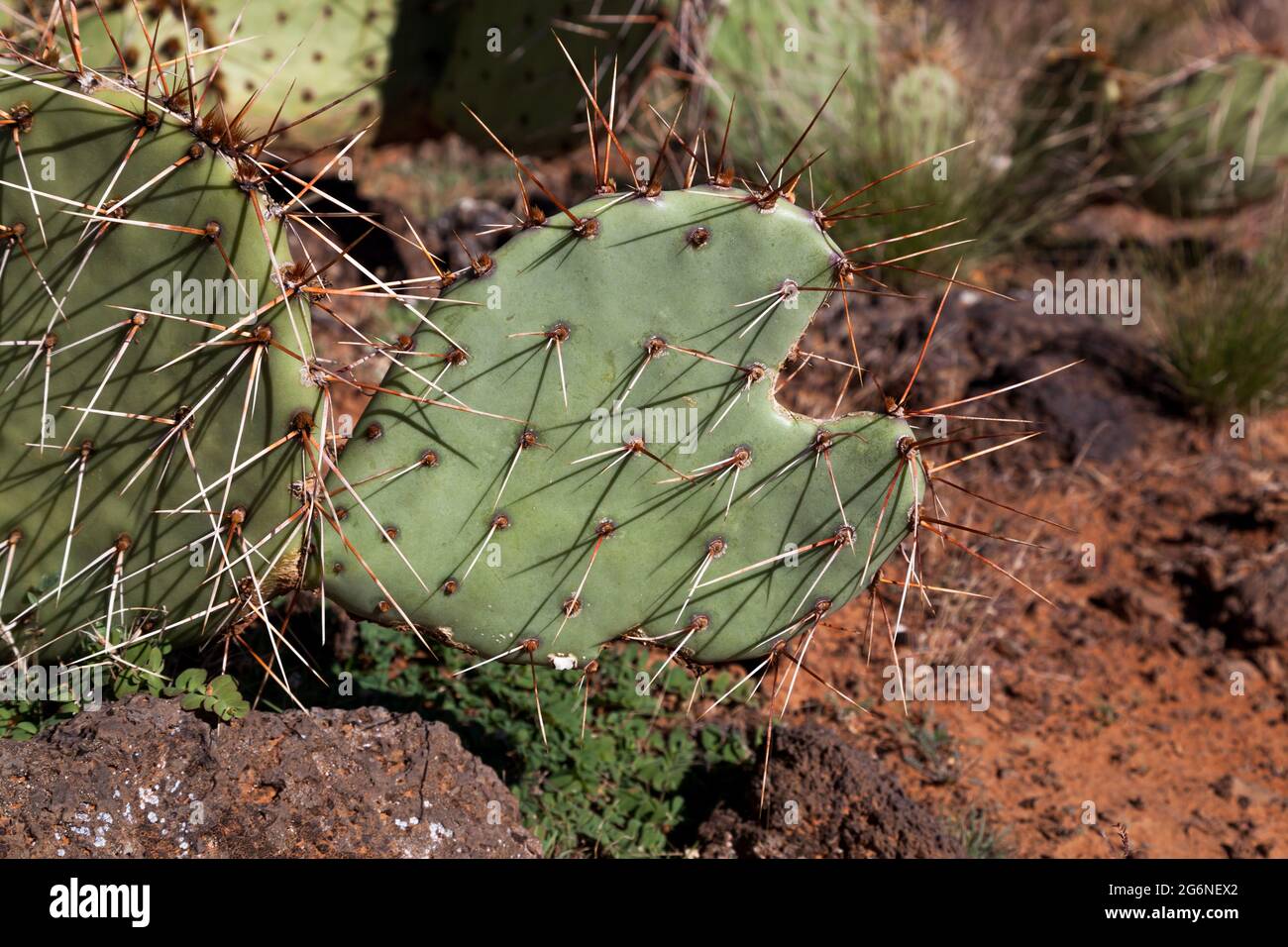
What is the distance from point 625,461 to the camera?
213 cm

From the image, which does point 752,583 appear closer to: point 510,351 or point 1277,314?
point 510,351

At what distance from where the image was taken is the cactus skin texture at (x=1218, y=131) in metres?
5.02

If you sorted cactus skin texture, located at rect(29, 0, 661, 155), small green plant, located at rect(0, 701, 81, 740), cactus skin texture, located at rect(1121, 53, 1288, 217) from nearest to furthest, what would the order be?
small green plant, located at rect(0, 701, 81, 740) < cactus skin texture, located at rect(29, 0, 661, 155) < cactus skin texture, located at rect(1121, 53, 1288, 217)

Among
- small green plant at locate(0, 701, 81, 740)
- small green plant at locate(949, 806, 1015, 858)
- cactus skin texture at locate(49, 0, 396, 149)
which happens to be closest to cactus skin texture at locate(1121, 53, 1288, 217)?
cactus skin texture at locate(49, 0, 396, 149)

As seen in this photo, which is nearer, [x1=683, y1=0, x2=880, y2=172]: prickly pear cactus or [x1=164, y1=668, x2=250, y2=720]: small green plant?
[x1=164, y1=668, x2=250, y2=720]: small green plant

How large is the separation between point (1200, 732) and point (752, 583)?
5.29ft

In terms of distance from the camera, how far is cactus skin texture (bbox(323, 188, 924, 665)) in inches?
80.4

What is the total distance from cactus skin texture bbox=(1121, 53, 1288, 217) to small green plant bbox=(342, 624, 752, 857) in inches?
138

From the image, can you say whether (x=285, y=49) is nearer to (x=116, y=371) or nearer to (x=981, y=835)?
(x=116, y=371)

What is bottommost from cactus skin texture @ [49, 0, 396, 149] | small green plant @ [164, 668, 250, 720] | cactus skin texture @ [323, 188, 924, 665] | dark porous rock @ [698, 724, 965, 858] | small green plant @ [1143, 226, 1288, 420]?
dark porous rock @ [698, 724, 965, 858]

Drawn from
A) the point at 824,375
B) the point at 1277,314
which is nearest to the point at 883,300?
the point at 824,375

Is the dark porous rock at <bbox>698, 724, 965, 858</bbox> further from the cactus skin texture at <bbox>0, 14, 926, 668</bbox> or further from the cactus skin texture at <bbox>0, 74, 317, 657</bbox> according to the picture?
the cactus skin texture at <bbox>0, 74, 317, 657</bbox>

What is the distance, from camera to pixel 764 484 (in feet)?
6.98

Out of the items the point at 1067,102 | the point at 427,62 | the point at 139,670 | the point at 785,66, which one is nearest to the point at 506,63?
the point at 427,62
